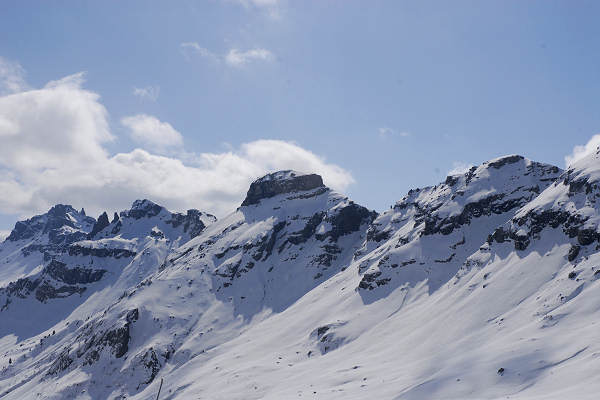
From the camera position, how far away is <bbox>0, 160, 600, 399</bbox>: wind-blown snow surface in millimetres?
56625

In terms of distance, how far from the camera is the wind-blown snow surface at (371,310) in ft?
186

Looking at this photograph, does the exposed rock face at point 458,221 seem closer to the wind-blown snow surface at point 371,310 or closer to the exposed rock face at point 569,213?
the wind-blown snow surface at point 371,310

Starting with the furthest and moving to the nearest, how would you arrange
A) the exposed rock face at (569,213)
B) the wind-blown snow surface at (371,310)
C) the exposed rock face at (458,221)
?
the exposed rock face at (458,221) → the exposed rock face at (569,213) → the wind-blown snow surface at (371,310)

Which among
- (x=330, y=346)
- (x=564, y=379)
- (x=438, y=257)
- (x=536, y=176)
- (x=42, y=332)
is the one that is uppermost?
(x=42, y=332)

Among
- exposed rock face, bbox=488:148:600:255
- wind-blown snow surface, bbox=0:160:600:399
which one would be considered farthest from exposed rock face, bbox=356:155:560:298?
exposed rock face, bbox=488:148:600:255

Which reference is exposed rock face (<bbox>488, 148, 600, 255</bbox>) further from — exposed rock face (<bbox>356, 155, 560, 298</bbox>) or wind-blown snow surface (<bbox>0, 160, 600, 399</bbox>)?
exposed rock face (<bbox>356, 155, 560, 298</bbox>)

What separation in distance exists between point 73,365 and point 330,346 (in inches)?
2910

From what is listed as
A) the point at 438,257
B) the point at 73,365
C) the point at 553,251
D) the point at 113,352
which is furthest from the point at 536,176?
the point at 73,365

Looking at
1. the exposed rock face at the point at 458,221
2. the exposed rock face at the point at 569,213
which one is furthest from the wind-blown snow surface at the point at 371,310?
the exposed rock face at the point at 458,221

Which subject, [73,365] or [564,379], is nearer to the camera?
[564,379]

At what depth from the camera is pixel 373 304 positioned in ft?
336

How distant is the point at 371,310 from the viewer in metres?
100

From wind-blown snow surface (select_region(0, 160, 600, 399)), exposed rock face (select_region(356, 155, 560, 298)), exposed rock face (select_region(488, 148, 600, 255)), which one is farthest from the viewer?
exposed rock face (select_region(356, 155, 560, 298))

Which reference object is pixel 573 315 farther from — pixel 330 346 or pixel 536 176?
pixel 536 176
